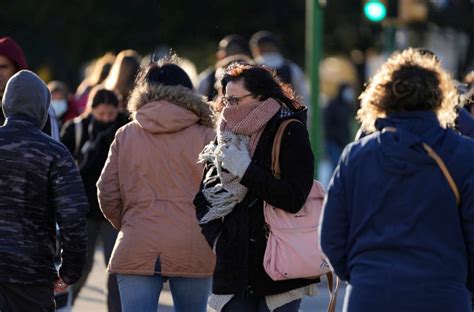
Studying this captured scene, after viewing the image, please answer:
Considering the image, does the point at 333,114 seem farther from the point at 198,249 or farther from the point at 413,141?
the point at 413,141

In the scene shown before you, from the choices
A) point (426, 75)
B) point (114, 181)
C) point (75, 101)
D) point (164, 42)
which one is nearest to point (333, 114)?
point (164, 42)

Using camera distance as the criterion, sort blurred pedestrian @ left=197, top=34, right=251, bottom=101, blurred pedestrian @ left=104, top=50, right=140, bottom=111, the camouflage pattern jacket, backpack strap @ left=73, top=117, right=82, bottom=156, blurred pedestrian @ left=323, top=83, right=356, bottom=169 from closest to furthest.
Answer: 1. the camouflage pattern jacket
2. backpack strap @ left=73, top=117, right=82, bottom=156
3. blurred pedestrian @ left=104, top=50, right=140, bottom=111
4. blurred pedestrian @ left=197, top=34, right=251, bottom=101
5. blurred pedestrian @ left=323, top=83, right=356, bottom=169

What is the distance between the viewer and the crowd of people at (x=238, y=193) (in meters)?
5.06

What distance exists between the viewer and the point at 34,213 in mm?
6152

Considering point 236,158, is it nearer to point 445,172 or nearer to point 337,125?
point 445,172

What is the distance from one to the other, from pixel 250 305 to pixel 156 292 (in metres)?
0.80

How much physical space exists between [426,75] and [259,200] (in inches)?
55.2

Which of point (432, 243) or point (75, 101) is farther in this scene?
point (75, 101)

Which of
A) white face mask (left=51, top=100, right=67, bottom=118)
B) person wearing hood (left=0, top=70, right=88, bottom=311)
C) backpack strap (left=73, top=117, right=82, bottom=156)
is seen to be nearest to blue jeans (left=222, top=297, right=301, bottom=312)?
person wearing hood (left=0, top=70, right=88, bottom=311)

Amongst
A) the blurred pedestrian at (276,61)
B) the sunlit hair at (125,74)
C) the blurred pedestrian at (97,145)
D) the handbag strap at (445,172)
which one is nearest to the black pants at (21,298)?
the handbag strap at (445,172)

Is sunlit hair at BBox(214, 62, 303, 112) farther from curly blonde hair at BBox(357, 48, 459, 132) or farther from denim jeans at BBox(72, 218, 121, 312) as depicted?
denim jeans at BBox(72, 218, 121, 312)

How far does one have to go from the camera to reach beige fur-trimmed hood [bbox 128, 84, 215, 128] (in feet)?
22.9

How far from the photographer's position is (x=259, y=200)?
6.32 metres

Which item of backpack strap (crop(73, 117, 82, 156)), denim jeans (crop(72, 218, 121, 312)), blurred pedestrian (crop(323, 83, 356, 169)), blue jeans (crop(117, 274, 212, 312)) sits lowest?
blurred pedestrian (crop(323, 83, 356, 169))
